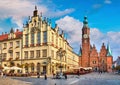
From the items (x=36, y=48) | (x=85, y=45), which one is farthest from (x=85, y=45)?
(x=36, y=48)

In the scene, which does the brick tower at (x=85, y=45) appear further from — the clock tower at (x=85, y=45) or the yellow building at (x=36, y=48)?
the yellow building at (x=36, y=48)

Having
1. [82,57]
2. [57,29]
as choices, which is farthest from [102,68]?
[57,29]

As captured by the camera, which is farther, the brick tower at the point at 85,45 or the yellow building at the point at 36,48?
the brick tower at the point at 85,45

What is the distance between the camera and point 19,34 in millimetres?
78250

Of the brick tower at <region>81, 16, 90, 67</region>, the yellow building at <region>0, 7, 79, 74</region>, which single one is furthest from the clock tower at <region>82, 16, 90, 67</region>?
the yellow building at <region>0, 7, 79, 74</region>

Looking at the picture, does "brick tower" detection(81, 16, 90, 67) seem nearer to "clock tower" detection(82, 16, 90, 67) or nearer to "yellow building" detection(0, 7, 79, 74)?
"clock tower" detection(82, 16, 90, 67)

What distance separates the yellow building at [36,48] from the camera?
68.9 m

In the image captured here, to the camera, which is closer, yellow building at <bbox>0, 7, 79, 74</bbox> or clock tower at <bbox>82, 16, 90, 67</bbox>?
yellow building at <bbox>0, 7, 79, 74</bbox>

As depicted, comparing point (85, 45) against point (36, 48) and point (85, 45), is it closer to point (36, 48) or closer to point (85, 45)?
point (85, 45)

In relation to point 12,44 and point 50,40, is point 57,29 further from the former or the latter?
point 12,44

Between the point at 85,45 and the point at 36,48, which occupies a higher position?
the point at 85,45

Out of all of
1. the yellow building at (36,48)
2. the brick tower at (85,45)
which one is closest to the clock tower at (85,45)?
the brick tower at (85,45)

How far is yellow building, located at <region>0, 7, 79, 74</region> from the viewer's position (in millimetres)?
68875

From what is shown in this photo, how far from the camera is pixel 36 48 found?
7081cm
